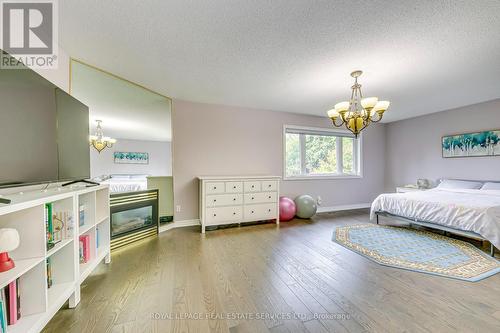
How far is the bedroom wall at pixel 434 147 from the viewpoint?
3703 mm

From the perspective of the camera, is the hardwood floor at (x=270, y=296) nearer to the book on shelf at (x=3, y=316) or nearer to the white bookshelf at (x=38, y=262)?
the white bookshelf at (x=38, y=262)

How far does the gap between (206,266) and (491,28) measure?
138 inches

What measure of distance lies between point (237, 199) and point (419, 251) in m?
2.68

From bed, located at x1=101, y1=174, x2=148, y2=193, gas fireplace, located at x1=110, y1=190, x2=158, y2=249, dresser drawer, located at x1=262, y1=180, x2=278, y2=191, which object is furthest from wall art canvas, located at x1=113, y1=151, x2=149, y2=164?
dresser drawer, located at x1=262, y1=180, x2=278, y2=191

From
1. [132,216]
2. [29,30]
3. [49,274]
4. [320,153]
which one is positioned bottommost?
[49,274]

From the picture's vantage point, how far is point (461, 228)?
2.54m

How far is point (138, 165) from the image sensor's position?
3.88 m

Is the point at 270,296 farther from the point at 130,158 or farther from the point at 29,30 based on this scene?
the point at 130,158

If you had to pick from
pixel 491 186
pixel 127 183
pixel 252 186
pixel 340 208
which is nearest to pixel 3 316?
pixel 127 183

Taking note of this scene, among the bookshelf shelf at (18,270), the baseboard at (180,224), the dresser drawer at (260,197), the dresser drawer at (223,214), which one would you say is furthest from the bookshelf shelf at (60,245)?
the dresser drawer at (260,197)

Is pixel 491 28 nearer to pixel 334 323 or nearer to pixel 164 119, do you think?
pixel 334 323

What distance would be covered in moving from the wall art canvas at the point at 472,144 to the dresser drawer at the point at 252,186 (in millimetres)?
4262

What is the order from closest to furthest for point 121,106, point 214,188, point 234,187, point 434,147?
point 121,106 < point 214,188 < point 234,187 < point 434,147

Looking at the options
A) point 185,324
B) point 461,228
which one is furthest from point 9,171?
point 461,228
